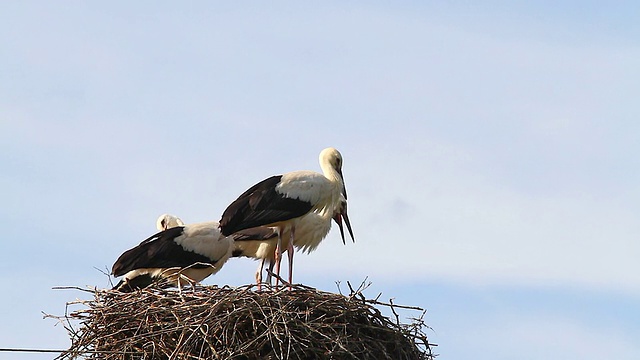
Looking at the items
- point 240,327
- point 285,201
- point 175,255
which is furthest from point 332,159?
point 240,327

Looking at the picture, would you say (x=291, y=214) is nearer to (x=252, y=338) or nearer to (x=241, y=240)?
(x=241, y=240)

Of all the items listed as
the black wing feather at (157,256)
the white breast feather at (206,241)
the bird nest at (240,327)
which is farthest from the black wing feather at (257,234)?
the bird nest at (240,327)

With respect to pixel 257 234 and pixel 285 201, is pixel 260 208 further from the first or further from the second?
pixel 257 234

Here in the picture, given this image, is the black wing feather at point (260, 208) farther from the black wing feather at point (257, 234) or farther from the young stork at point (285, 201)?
the black wing feather at point (257, 234)

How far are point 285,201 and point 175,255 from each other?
3.56 ft

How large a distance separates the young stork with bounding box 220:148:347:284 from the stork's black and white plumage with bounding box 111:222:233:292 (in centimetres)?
54

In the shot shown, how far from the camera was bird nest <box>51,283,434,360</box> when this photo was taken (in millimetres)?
8102

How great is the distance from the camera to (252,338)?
812cm

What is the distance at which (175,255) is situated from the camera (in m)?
10.9

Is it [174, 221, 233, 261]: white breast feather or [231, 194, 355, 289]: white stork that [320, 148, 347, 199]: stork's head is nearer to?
[231, 194, 355, 289]: white stork

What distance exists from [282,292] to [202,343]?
0.59 m

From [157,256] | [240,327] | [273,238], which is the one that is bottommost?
[240,327]

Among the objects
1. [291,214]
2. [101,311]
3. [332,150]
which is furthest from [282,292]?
[332,150]

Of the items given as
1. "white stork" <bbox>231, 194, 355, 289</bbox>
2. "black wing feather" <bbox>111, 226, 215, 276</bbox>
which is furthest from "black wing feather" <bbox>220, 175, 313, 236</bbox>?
"black wing feather" <bbox>111, 226, 215, 276</bbox>
